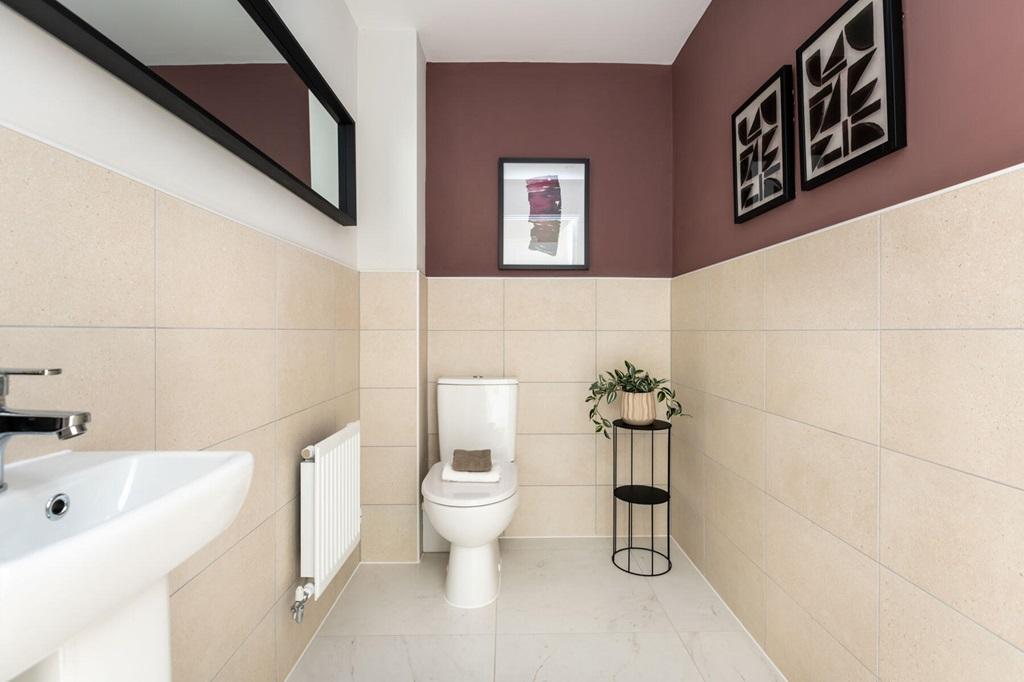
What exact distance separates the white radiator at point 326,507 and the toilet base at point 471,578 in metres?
0.44

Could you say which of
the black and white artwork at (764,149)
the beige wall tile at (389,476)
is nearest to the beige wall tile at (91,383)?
the beige wall tile at (389,476)

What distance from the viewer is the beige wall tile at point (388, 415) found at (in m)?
2.36

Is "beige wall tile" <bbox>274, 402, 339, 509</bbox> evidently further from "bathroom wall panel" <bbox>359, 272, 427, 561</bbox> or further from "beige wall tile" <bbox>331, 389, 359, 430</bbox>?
"bathroom wall panel" <bbox>359, 272, 427, 561</bbox>

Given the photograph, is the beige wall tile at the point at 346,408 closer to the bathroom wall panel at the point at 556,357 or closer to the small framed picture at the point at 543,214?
the bathroom wall panel at the point at 556,357

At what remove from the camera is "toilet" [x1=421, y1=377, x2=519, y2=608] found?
192cm

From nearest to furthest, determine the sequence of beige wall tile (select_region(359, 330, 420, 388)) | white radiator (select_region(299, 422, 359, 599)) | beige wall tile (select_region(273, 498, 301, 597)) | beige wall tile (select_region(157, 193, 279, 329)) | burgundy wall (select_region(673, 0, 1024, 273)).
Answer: burgundy wall (select_region(673, 0, 1024, 273)) < beige wall tile (select_region(157, 193, 279, 329)) < beige wall tile (select_region(273, 498, 301, 597)) < white radiator (select_region(299, 422, 359, 599)) < beige wall tile (select_region(359, 330, 420, 388))

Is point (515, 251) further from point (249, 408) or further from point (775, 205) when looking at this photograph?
point (249, 408)

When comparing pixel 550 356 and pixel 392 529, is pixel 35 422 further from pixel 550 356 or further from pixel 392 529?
pixel 550 356

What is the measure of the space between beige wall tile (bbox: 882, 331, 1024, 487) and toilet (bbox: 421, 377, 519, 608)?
132 cm

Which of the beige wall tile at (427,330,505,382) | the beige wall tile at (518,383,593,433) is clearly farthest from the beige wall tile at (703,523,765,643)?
the beige wall tile at (427,330,505,382)

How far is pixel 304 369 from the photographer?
5.66 feet

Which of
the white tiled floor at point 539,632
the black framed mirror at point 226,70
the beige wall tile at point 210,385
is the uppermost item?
the black framed mirror at point 226,70

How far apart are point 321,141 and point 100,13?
1111 mm

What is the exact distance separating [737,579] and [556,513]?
0.98 meters
